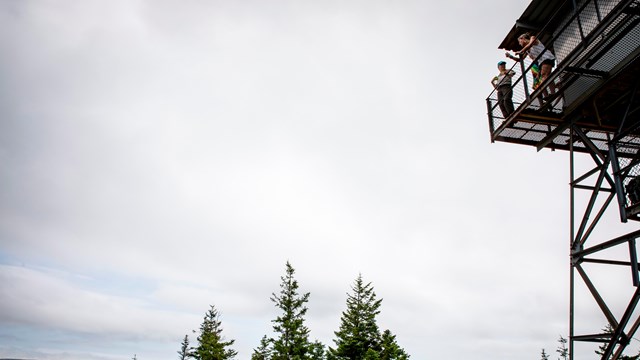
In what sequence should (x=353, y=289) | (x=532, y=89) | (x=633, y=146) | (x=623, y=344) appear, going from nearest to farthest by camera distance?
(x=623, y=344)
(x=633, y=146)
(x=532, y=89)
(x=353, y=289)

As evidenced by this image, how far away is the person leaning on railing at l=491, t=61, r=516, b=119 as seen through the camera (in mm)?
11898

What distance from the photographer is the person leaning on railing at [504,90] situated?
39.0 feet

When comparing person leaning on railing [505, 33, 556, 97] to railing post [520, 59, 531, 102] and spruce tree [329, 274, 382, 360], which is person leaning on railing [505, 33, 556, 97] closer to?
railing post [520, 59, 531, 102]

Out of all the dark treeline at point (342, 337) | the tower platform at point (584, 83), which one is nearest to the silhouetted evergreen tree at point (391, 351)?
the dark treeline at point (342, 337)

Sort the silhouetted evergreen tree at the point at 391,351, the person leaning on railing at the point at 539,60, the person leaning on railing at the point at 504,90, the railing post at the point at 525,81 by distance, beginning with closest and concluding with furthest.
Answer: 1. the railing post at the point at 525,81
2. the person leaning on railing at the point at 539,60
3. the person leaning on railing at the point at 504,90
4. the silhouetted evergreen tree at the point at 391,351

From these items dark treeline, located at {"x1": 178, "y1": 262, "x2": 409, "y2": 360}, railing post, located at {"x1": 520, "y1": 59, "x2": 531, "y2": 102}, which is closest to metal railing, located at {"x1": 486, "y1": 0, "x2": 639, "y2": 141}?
railing post, located at {"x1": 520, "y1": 59, "x2": 531, "y2": 102}

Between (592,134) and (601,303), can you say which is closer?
(601,303)

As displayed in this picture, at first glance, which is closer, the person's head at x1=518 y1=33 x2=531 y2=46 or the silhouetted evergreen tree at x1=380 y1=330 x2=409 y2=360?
the person's head at x1=518 y1=33 x2=531 y2=46

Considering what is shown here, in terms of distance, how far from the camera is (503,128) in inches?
473

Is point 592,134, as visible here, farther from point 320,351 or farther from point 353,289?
point 320,351

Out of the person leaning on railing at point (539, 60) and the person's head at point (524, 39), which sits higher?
the person's head at point (524, 39)

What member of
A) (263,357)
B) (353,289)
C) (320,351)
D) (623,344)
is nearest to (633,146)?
(623,344)

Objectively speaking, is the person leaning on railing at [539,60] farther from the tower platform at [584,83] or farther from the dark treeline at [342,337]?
the dark treeline at [342,337]

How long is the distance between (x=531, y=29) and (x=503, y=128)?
11.8 ft
